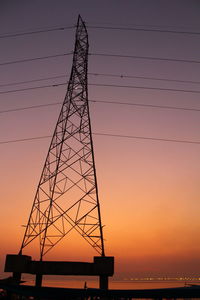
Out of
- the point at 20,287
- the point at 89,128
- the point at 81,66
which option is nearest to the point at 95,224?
the point at 89,128

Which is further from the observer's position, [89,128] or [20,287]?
[89,128]

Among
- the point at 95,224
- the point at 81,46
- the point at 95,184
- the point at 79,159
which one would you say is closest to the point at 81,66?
the point at 81,46

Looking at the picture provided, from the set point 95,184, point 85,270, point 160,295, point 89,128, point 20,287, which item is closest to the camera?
point 160,295

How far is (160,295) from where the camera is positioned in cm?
1464

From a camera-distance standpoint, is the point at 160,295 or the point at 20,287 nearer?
the point at 160,295

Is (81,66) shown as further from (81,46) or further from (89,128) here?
(89,128)

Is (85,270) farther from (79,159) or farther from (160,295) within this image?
(160,295)

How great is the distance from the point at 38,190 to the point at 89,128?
918 centimetres

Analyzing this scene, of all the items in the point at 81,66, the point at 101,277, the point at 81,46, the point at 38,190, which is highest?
the point at 81,46

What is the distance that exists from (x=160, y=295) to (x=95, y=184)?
16.7m

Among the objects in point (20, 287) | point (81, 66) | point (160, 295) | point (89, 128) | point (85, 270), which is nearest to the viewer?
point (160, 295)

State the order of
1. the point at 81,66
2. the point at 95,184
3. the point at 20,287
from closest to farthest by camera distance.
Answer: the point at 20,287 < the point at 95,184 < the point at 81,66

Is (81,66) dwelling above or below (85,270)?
above

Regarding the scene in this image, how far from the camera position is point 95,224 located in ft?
95.1
